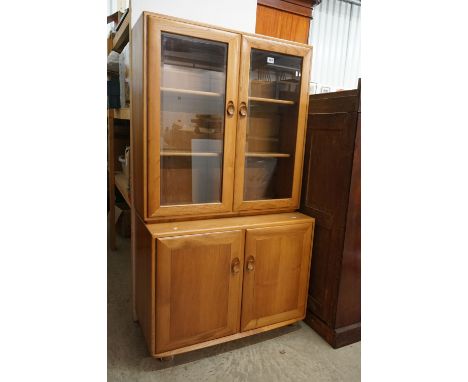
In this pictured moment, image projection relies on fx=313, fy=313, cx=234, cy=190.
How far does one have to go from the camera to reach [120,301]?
206cm

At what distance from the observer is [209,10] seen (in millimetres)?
1954

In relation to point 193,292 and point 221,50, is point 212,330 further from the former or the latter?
point 221,50

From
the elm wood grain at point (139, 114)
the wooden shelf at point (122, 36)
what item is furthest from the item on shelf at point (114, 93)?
the elm wood grain at point (139, 114)

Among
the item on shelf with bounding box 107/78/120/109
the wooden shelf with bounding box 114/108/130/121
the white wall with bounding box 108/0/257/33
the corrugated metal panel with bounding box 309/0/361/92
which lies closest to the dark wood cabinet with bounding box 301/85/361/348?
the white wall with bounding box 108/0/257/33

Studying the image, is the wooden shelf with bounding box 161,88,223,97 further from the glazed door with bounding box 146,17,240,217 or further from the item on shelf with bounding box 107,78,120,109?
the item on shelf with bounding box 107,78,120,109

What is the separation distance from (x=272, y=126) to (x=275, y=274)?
830 mm

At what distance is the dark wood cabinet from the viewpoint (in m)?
1.55

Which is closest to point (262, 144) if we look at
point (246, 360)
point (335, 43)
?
point (246, 360)

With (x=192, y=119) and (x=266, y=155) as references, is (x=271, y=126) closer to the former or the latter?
(x=266, y=155)

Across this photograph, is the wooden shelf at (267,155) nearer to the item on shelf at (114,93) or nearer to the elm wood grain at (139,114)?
the elm wood grain at (139,114)

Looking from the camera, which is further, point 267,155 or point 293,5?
point 293,5

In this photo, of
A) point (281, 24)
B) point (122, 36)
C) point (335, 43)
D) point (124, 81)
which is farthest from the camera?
point (335, 43)
